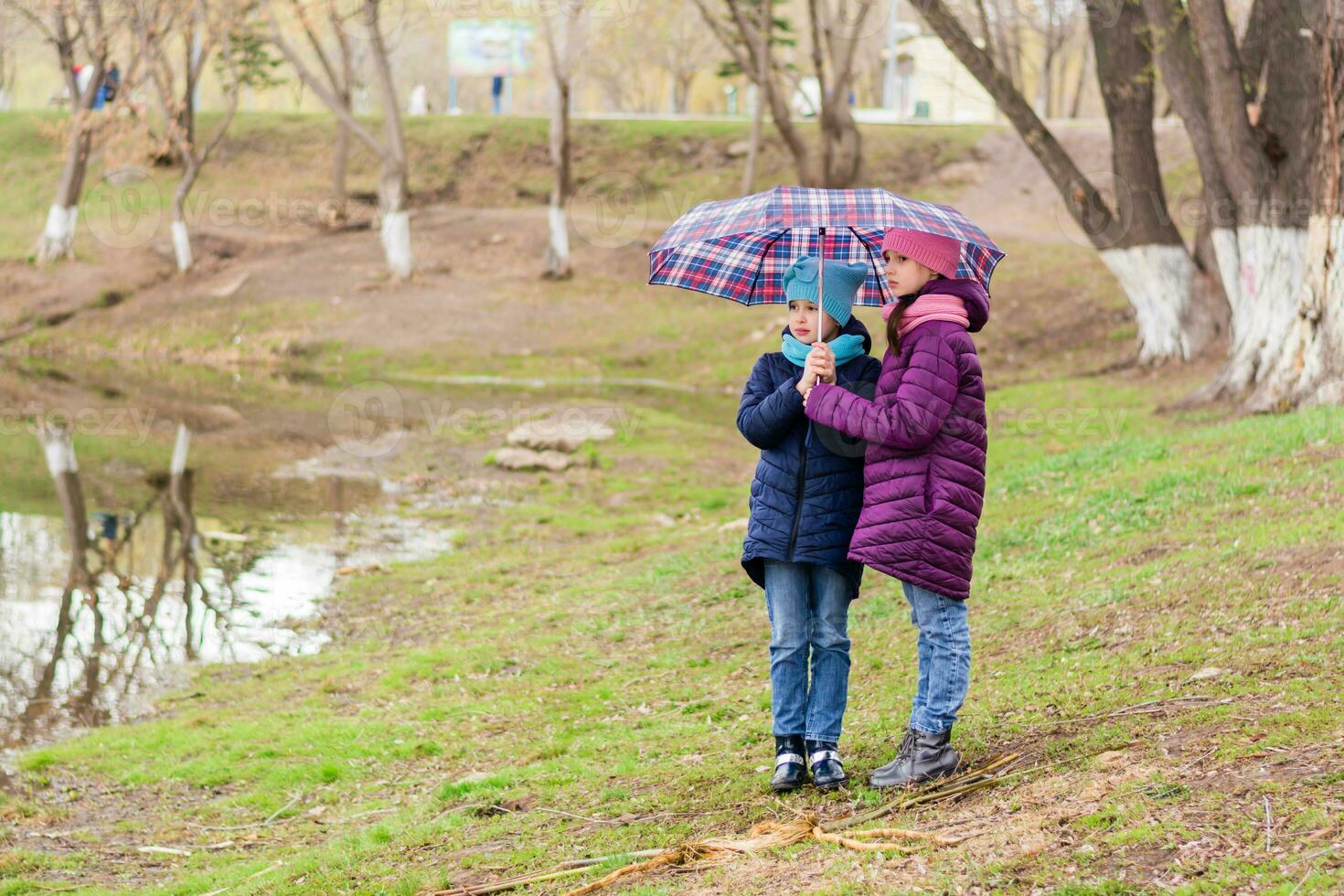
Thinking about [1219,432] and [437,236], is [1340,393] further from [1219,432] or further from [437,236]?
[437,236]

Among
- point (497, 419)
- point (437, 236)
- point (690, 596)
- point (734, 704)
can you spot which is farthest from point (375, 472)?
point (437, 236)

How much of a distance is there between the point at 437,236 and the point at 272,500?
62.3 ft

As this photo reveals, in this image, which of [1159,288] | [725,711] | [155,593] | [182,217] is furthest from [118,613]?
[182,217]

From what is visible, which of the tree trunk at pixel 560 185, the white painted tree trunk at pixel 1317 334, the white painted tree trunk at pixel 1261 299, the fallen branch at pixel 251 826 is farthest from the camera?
the tree trunk at pixel 560 185

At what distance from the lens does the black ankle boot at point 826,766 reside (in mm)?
5117

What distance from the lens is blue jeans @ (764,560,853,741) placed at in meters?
5.11

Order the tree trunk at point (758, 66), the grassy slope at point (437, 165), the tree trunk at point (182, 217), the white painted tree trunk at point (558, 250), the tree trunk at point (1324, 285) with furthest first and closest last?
1. the grassy slope at point (437, 165)
2. the tree trunk at point (182, 217)
3. the white painted tree trunk at point (558, 250)
4. the tree trunk at point (758, 66)
5. the tree trunk at point (1324, 285)

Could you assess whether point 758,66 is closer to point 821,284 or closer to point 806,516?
point 821,284

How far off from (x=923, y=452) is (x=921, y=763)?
43.8 inches

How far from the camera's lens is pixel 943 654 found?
4.91 m

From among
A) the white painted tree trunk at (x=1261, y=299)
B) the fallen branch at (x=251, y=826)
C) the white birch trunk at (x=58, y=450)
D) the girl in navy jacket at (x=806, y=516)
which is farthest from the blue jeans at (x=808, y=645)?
the white birch trunk at (x=58, y=450)

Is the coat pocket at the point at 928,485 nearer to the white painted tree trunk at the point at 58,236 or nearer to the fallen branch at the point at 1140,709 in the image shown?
the fallen branch at the point at 1140,709

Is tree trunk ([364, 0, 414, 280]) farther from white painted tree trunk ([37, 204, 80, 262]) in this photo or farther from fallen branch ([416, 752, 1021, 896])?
fallen branch ([416, 752, 1021, 896])

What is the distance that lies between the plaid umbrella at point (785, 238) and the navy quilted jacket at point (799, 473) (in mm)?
394
